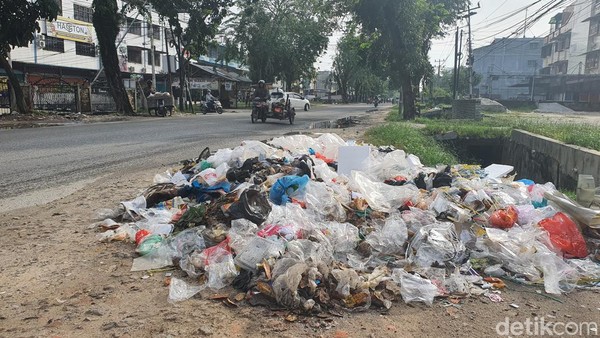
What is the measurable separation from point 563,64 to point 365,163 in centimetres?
5659

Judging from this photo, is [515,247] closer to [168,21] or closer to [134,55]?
[168,21]

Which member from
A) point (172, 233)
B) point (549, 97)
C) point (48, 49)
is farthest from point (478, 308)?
point (549, 97)

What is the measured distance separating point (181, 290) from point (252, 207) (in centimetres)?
126

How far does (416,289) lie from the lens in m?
3.05

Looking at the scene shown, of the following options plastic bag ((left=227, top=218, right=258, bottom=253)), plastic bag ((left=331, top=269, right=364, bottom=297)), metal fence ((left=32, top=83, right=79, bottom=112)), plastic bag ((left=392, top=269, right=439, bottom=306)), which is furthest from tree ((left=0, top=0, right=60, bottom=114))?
plastic bag ((left=392, top=269, right=439, bottom=306))

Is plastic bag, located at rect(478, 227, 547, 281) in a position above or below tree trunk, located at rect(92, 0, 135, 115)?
below

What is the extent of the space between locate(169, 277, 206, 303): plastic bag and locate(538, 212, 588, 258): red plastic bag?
287 cm

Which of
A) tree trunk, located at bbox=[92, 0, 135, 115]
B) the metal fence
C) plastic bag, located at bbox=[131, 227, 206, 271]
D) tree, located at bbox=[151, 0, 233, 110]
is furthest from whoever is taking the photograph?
tree, located at bbox=[151, 0, 233, 110]

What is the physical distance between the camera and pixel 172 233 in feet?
13.0

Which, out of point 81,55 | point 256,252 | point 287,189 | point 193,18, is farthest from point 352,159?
point 81,55

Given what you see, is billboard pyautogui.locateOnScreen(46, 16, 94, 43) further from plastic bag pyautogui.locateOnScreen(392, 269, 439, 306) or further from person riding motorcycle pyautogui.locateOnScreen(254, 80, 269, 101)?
plastic bag pyautogui.locateOnScreen(392, 269, 439, 306)

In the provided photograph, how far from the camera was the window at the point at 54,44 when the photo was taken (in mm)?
34156

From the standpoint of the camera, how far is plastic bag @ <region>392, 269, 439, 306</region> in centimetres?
299

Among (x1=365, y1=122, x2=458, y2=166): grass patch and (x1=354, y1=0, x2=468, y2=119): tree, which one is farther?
(x1=354, y1=0, x2=468, y2=119): tree
